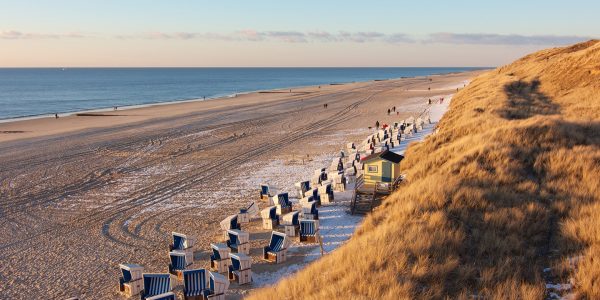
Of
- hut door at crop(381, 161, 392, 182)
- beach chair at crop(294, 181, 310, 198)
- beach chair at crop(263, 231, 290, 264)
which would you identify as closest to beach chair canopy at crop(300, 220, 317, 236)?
beach chair at crop(263, 231, 290, 264)

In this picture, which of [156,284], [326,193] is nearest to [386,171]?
[326,193]

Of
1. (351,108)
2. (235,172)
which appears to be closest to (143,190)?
(235,172)

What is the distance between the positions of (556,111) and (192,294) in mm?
24978

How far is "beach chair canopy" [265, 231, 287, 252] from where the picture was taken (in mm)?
12070

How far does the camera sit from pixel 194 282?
10273 mm

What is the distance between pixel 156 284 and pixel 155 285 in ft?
0.09

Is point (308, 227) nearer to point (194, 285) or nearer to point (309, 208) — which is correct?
point (309, 208)

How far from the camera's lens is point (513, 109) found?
88.3 ft

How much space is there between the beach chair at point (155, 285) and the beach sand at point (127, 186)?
1.16 meters

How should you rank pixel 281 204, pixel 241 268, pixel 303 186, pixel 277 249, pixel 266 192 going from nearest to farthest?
pixel 241 268
pixel 277 249
pixel 281 204
pixel 303 186
pixel 266 192

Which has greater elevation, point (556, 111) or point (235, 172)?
point (556, 111)

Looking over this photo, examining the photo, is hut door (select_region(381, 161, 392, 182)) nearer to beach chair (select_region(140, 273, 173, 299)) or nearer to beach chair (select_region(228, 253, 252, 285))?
beach chair (select_region(228, 253, 252, 285))

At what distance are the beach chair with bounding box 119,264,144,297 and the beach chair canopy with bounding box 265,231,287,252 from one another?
3193 millimetres

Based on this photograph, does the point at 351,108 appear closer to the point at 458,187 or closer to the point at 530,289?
the point at 458,187
